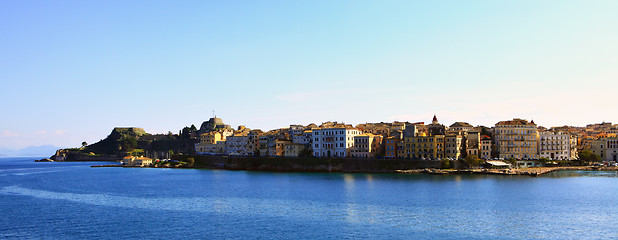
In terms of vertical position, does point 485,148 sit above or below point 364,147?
below

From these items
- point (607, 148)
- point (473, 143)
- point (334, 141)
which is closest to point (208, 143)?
point (334, 141)

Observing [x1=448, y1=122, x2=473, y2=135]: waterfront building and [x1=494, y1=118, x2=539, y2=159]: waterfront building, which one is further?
[x1=448, y1=122, x2=473, y2=135]: waterfront building

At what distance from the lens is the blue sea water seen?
125ft

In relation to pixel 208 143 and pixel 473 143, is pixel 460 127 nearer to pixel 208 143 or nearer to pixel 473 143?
pixel 473 143

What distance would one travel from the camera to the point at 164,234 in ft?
124

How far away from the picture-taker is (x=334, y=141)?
11350 cm

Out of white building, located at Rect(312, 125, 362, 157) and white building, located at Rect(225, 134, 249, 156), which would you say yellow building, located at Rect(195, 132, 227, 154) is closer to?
white building, located at Rect(225, 134, 249, 156)

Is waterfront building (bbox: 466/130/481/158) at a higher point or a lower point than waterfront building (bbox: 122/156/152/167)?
higher

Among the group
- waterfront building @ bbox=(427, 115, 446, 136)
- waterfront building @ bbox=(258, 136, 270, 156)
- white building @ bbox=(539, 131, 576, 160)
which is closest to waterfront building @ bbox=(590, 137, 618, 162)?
white building @ bbox=(539, 131, 576, 160)

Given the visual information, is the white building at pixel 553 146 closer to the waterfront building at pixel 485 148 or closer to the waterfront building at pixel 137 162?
the waterfront building at pixel 485 148

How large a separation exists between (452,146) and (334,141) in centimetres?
2507

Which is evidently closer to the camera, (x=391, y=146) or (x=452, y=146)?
(x=452, y=146)

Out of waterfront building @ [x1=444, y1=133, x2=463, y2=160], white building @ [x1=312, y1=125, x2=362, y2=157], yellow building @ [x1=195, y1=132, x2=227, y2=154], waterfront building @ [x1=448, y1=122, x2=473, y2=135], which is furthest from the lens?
yellow building @ [x1=195, y1=132, x2=227, y2=154]

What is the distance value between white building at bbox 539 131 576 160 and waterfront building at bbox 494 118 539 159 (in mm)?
3938
